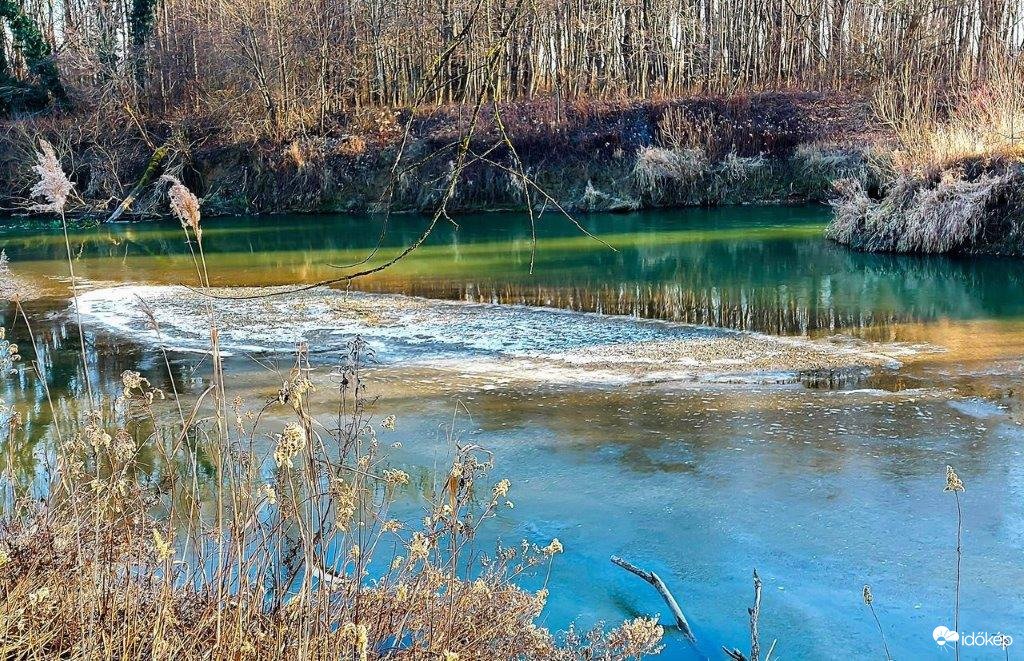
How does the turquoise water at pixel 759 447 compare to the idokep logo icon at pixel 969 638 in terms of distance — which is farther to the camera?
the turquoise water at pixel 759 447

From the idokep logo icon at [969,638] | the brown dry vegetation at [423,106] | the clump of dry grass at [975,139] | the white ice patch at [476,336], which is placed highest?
the brown dry vegetation at [423,106]

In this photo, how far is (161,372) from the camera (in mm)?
9938

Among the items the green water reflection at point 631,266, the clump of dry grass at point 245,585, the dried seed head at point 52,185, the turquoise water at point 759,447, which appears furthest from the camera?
the green water reflection at point 631,266

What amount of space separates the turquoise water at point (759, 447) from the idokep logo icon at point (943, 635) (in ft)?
0.19

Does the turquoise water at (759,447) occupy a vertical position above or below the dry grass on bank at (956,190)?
below

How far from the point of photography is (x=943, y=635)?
14.3ft

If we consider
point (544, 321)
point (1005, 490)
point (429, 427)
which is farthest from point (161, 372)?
point (1005, 490)

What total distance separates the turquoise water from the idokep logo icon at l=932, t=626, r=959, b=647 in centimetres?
6

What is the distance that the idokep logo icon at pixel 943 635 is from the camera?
14.2 ft

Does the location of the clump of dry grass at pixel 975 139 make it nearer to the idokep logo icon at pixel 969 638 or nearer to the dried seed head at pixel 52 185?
the idokep logo icon at pixel 969 638

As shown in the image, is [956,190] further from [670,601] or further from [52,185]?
[52,185]

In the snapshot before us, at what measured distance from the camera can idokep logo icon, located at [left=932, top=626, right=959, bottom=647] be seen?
433cm

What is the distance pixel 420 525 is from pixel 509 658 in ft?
7.08

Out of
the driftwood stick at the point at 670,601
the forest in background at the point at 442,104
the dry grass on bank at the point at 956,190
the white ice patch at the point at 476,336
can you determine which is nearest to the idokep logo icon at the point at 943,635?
the driftwood stick at the point at 670,601
